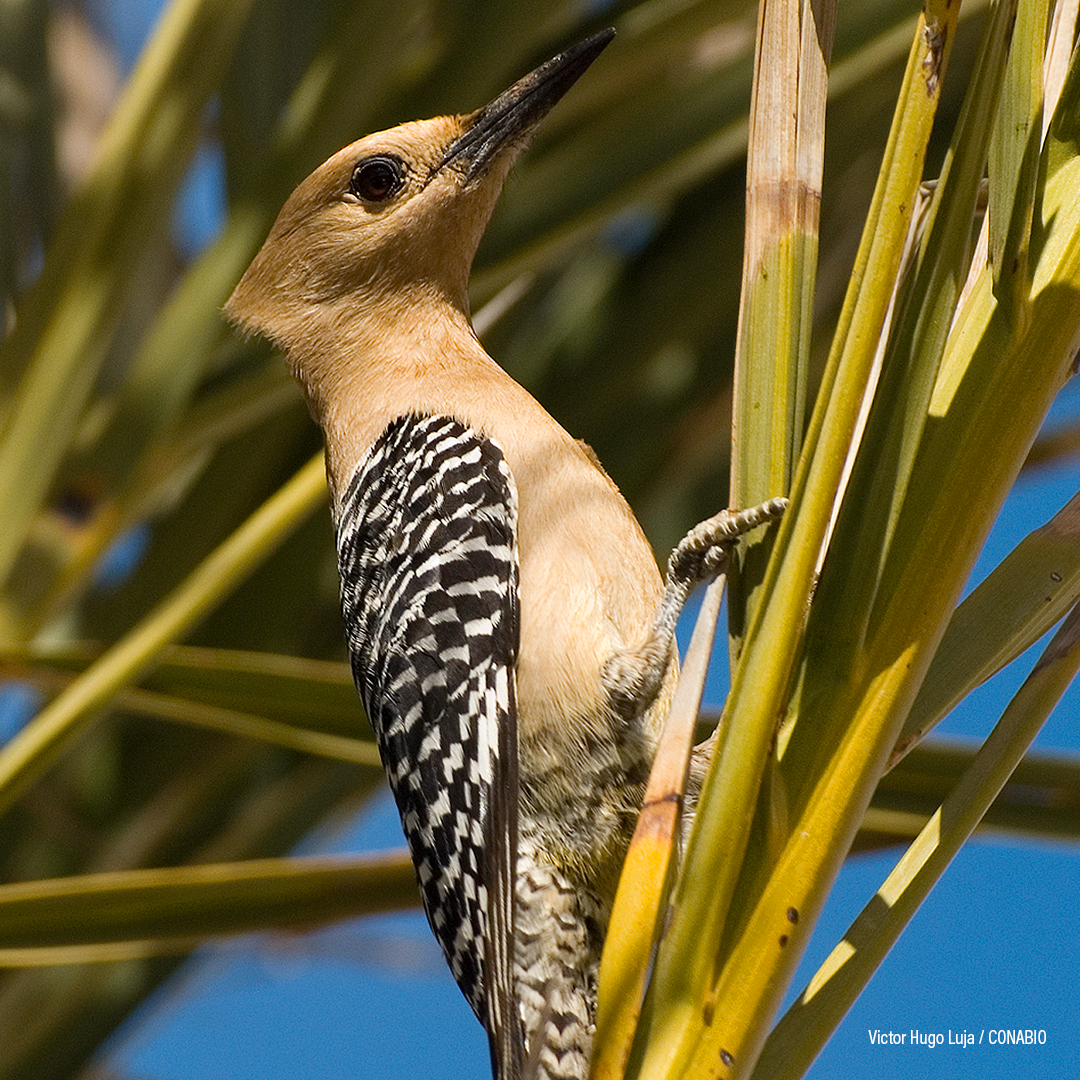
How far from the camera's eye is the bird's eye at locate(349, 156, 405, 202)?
3.14 meters

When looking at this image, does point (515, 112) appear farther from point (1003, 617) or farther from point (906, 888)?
point (906, 888)

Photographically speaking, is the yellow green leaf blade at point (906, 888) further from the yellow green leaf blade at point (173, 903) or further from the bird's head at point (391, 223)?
the bird's head at point (391, 223)

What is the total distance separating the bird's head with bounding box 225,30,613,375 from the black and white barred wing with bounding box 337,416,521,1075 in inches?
19.2

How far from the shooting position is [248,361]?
10.0 ft

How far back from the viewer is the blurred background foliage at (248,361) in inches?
103

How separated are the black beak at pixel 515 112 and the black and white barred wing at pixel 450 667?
25.3 inches

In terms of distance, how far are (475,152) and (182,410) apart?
2.77 ft

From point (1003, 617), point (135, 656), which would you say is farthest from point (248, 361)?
point (1003, 617)

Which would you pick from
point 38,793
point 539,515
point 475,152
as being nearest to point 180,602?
point 539,515

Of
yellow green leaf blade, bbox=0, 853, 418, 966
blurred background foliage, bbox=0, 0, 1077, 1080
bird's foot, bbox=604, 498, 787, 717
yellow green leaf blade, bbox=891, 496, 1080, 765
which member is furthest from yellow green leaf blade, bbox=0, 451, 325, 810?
yellow green leaf blade, bbox=891, 496, 1080, 765

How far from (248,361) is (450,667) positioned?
993mm

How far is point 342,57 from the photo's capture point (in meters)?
2.94

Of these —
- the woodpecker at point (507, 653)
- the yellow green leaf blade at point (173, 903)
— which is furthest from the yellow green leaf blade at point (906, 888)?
the yellow green leaf blade at point (173, 903)

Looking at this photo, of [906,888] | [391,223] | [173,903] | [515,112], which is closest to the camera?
[906,888]
